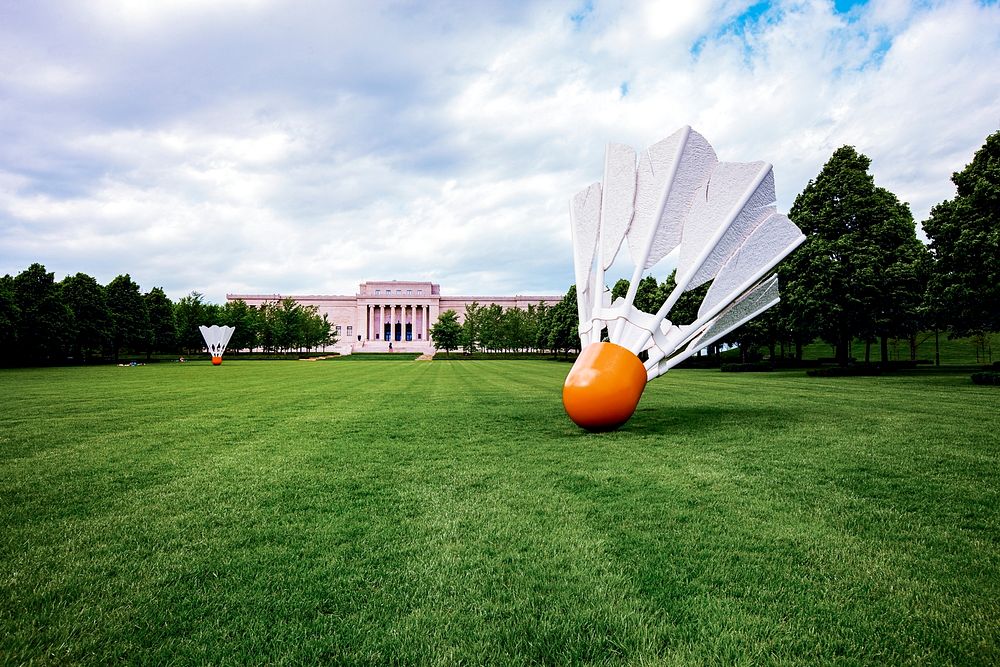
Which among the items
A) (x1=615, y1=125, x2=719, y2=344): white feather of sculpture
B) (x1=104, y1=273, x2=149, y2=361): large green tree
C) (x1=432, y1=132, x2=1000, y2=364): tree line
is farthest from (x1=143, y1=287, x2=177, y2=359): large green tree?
(x1=615, y1=125, x2=719, y2=344): white feather of sculpture

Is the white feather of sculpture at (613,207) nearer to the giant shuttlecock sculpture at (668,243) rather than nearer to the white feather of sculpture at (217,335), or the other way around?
the giant shuttlecock sculpture at (668,243)

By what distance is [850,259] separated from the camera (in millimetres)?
20781

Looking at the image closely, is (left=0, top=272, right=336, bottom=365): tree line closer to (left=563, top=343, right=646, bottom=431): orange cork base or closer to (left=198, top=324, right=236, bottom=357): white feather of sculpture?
(left=198, top=324, right=236, bottom=357): white feather of sculpture

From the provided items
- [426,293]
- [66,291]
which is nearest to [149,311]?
[66,291]

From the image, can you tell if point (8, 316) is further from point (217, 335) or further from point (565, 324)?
point (565, 324)

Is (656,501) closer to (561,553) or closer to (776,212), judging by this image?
(561,553)

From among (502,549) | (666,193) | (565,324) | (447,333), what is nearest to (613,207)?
(666,193)

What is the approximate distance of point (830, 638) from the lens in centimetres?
239

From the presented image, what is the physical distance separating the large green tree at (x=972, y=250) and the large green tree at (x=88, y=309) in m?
48.1

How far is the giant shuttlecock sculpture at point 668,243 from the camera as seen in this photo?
7.74 meters

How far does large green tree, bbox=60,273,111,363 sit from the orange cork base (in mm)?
42834

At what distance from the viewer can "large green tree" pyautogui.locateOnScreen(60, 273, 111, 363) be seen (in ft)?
126

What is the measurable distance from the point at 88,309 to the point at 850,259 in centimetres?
4707

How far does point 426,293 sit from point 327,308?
19395 millimetres
